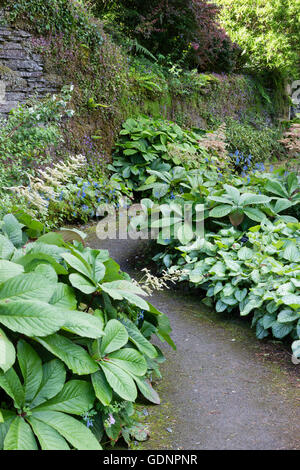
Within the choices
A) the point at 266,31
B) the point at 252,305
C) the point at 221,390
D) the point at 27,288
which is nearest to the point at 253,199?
the point at 252,305

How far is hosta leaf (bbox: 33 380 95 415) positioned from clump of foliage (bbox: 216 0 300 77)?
44.0 ft

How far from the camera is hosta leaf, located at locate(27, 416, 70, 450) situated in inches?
59.2

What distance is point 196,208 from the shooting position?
4145 mm

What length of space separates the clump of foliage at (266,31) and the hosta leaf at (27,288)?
13.3 metres

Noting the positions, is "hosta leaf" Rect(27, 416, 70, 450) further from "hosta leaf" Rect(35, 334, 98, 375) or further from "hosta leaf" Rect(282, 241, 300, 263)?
"hosta leaf" Rect(282, 241, 300, 263)

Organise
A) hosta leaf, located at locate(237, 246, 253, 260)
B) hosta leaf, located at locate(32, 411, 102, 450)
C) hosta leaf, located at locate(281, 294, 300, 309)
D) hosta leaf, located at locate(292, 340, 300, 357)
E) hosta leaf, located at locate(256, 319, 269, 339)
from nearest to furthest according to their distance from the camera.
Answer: hosta leaf, located at locate(32, 411, 102, 450), hosta leaf, located at locate(292, 340, 300, 357), hosta leaf, located at locate(281, 294, 300, 309), hosta leaf, located at locate(256, 319, 269, 339), hosta leaf, located at locate(237, 246, 253, 260)

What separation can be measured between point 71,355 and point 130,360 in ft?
1.04

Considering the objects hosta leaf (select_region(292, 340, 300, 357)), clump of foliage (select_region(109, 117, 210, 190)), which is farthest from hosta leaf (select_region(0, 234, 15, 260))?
clump of foliage (select_region(109, 117, 210, 190))

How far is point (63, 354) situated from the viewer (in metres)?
1.74

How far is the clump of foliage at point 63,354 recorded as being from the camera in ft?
5.13

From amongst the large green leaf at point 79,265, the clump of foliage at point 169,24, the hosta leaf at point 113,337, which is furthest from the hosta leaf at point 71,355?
the clump of foliage at point 169,24

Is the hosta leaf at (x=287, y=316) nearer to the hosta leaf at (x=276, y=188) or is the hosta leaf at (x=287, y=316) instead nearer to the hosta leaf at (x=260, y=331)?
the hosta leaf at (x=260, y=331)

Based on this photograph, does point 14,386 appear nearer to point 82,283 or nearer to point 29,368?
point 29,368
